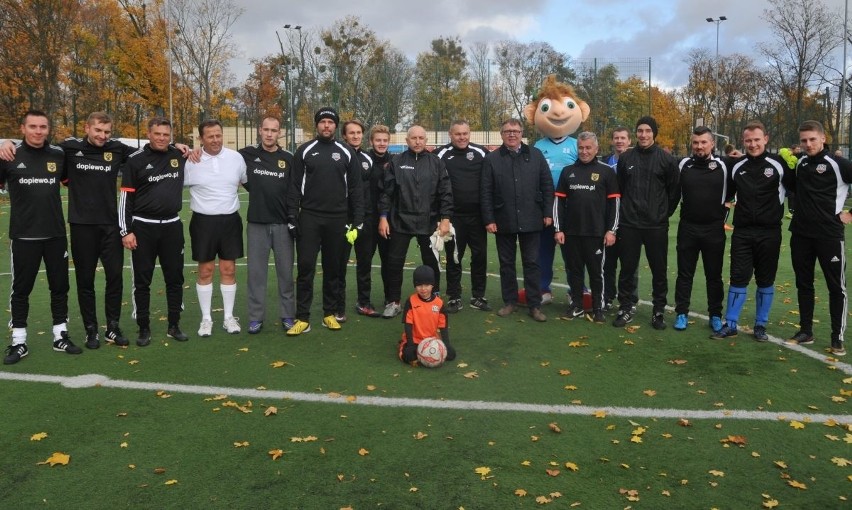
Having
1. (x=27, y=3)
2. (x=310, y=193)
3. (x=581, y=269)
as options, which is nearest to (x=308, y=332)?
(x=310, y=193)

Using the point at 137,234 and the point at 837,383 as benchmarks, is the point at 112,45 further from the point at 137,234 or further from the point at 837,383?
the point at 837,383

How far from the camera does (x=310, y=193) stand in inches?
272

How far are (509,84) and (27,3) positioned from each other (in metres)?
Result: 27.7

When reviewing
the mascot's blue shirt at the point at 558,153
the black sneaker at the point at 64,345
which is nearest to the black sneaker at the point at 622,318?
the mascot's blue shirt at the point at 558,153

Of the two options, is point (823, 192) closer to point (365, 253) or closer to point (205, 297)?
point (365, 253)

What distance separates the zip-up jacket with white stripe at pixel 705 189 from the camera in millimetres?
6797

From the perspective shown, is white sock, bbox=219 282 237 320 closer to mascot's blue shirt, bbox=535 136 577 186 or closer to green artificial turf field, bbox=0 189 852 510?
green artificial turf field, bbox=0 189 852 510

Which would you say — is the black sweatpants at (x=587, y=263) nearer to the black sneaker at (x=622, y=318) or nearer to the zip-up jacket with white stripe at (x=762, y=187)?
the black sneaker at (x=622, y=318)

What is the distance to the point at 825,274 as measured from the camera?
6414 mm

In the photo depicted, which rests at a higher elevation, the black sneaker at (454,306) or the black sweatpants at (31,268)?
the black sweatpants at (31,268)

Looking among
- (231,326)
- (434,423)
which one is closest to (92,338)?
(231,326)

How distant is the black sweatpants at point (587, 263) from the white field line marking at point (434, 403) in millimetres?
2665

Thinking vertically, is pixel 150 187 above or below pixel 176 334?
above

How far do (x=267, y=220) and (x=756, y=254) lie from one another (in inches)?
191
